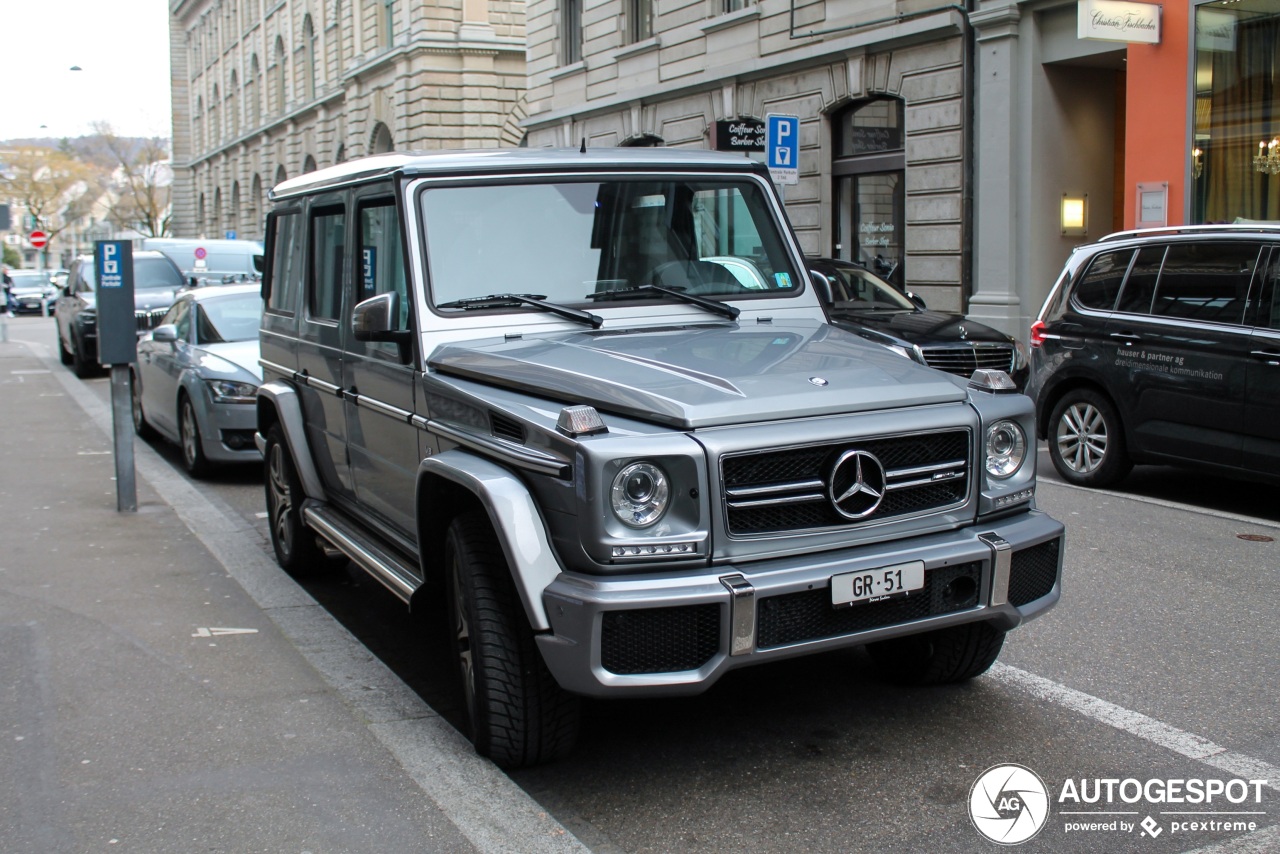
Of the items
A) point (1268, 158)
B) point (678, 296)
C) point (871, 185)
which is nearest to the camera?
point (678, 296)

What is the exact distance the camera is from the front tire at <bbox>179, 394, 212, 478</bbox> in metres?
10.5

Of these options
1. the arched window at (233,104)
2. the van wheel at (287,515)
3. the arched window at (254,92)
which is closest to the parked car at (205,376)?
the van wheel at (287,515)

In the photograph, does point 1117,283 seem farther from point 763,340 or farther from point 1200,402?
point 763,340

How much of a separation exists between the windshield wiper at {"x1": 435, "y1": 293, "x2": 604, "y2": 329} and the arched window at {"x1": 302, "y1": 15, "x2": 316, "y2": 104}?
48058mm

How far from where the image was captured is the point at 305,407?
260 inches

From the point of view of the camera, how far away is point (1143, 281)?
920 centimetres

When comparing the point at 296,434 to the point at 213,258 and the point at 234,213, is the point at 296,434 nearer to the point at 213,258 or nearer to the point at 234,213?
the point at 213,258

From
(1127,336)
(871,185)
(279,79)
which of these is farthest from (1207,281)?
(279,79)

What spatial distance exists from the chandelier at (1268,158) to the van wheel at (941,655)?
11.6 metres

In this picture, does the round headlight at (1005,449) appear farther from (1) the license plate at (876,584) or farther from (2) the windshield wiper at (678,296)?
(2) the windshield wiper at (678,296)

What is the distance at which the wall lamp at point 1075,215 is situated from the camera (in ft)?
58.7

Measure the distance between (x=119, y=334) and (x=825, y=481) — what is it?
636 centimetres

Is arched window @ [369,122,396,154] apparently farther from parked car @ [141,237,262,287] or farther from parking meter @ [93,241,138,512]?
parking meter @ [93,241,138,512]

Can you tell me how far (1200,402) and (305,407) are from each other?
18.4 feet
